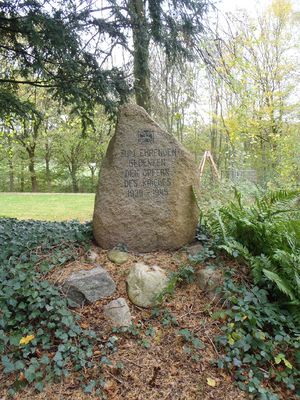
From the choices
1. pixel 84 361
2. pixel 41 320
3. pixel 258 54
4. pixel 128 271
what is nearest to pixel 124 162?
pixel 128 271

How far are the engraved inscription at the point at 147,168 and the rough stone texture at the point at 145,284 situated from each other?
37.2 inches

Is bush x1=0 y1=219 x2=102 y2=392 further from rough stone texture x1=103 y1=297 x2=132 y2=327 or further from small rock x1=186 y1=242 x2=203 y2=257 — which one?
small rock x1=186 y1=242 x2=203 y2=257

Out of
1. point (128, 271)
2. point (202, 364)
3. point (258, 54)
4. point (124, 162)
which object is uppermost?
point (258, 54)

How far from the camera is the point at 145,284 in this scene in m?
3.44

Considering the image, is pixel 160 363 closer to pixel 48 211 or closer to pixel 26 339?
pixel 26 339

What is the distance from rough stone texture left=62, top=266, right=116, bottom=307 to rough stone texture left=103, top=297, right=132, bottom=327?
0.59 ft

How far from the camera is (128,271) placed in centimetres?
367

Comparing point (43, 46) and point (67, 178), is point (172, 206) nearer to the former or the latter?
point (43, 46)

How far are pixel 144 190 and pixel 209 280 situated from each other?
4.34 feet

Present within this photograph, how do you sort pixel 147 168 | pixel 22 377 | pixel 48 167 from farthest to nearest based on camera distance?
1. pixel 48 167
2. pixel 147 168
3. pixel 22 377

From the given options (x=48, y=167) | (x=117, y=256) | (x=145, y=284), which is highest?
(x=48, y=167)

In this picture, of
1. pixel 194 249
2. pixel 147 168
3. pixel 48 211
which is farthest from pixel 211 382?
pixel 48 211

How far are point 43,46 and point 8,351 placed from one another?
3.97 m

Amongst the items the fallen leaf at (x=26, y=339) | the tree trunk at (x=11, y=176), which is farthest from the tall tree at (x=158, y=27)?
the tree trunk at (x=11, y=176)
